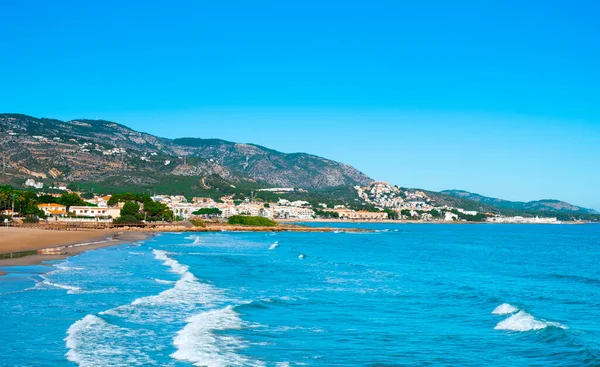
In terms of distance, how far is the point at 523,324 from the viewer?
21.2 meters

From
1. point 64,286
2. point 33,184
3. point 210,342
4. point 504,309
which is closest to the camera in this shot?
point 210,342

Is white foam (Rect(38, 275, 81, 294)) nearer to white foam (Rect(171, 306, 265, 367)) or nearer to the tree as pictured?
white foam (Rect(171, 306, 265, 367))

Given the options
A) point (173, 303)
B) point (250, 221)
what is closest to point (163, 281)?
point (173, 303)

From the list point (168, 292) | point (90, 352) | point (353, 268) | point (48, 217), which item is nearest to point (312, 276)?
point (353, 268)

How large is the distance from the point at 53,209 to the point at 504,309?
10454cm

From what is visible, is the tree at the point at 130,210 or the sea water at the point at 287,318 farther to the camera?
Answer: the tree at the point at 130,210

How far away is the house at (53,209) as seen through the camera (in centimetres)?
11154

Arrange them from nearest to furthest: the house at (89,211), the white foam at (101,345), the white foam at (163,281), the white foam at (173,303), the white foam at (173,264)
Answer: the white foam at (101,345) < the white foam at (173,303) < the white foam at (163,281) < the white foam at (173,264) < the house at (89,211)

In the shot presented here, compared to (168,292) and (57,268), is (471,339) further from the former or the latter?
(57,268)

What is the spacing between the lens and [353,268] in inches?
1687

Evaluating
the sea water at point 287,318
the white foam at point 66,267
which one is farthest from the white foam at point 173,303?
the white foam at point 66,267

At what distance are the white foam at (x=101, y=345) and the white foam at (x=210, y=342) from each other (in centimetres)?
111

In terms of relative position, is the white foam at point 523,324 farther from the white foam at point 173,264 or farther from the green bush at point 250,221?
the green bush at point 250,221

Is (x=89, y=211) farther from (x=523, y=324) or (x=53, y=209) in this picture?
(x=523, y=324)
